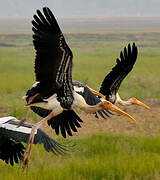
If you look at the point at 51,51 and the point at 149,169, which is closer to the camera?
the point at 51,51

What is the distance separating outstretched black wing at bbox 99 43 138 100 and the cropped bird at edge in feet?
6.05

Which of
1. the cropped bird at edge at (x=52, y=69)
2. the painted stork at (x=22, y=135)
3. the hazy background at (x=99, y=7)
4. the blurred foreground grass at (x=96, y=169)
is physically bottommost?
the hazy background at (x=99, y=7)

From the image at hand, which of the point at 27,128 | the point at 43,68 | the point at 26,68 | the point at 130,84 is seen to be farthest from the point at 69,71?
the point at 26,68

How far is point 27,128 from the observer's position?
16.2 feet

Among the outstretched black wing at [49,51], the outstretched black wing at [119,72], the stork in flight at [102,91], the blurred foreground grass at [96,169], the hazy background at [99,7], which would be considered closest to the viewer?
the outstretched black wing at [49,51]

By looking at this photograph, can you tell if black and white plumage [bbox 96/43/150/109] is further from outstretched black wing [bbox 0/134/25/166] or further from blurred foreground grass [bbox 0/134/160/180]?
outstretched black wing [bbox 0/134/25/166]

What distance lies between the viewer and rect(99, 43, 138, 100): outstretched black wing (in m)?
6.38

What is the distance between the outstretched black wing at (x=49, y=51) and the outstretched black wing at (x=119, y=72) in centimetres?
206

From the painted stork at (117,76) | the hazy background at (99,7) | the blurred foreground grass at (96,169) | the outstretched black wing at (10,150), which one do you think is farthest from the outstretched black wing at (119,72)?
the hazy background at (99,7)

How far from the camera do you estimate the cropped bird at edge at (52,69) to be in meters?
4.02

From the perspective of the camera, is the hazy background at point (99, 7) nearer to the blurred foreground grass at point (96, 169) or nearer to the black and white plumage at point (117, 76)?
the black and white plumage at point (117, 76)

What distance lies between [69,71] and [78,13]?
509 feet

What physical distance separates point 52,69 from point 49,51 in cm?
22

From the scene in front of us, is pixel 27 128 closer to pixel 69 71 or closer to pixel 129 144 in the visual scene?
pixel 69 71
